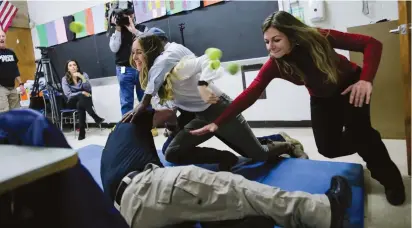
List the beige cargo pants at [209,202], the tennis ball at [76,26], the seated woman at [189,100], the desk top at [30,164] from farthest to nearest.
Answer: the tennis ball at [76,26], the seated woman at [189,100], the beige cargo pants at [209,202], the desk top at [30,164]

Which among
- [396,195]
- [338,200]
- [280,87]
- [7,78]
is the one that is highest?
[7,78]

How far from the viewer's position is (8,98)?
3.83m

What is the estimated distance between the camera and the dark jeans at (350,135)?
1476 millimetres

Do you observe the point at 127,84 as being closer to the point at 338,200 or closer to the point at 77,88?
the point at 77,88

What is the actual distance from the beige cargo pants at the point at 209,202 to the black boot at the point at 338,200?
3cm

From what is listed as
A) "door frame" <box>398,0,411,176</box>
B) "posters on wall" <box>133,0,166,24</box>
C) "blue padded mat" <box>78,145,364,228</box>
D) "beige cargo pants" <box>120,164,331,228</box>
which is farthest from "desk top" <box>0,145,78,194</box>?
"posters on wall" <box>133,0,166,24</box>

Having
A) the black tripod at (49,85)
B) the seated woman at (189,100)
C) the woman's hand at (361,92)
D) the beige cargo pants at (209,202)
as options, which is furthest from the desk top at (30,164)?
the black tripod at (49,85)

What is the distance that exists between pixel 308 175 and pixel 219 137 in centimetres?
54

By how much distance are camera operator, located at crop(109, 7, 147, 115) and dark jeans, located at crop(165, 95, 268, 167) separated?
44.8 inches

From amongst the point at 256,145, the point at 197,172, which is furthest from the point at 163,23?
the point at 197,172

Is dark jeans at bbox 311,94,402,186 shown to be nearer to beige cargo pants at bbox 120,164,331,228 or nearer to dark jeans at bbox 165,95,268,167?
dark jeans at bbox 165,95,268,167

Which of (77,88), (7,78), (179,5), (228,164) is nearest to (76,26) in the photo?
(77,88)

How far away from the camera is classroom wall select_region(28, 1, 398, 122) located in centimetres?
254

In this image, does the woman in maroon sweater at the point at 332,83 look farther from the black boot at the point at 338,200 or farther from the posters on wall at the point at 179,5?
the posters on wall at the point at 179,5
